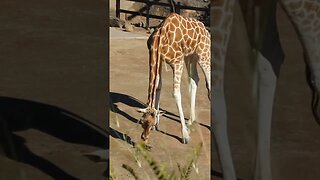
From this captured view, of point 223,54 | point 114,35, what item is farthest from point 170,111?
point 114,35

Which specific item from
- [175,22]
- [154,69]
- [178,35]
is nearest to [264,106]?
[154,69]

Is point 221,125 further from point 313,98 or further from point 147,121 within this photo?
point 147,121

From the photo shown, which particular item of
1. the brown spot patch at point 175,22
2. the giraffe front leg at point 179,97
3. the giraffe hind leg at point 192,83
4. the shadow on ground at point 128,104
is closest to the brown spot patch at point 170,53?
the giraffe front leg at point 179,97

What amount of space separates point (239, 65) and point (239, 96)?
0.15 m

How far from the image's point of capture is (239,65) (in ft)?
10.5

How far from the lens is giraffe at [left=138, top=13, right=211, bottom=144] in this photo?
7387 mm

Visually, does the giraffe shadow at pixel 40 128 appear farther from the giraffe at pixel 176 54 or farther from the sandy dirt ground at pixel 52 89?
the giraffe at pixel 176 54

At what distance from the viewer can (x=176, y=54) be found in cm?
783

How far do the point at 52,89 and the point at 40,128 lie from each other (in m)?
0.18

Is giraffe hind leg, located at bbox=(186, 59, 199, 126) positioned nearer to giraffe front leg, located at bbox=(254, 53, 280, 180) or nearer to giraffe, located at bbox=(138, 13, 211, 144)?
giraffe, located at bbox=(138, 13, 211, 144)

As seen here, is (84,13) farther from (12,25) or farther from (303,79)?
(303,79)

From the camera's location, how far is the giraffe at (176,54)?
24.2ft

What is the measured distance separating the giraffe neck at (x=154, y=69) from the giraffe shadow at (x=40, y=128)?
13.5 ft

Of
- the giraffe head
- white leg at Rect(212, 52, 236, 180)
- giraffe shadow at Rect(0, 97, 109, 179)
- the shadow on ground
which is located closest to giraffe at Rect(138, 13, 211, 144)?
the giraffe head
